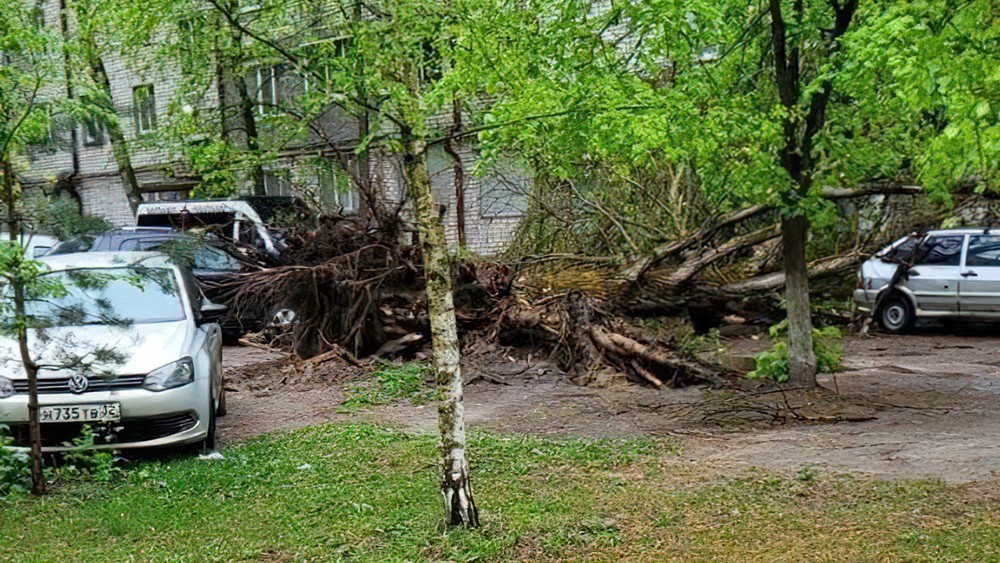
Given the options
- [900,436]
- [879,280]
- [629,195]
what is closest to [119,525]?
[900,436]

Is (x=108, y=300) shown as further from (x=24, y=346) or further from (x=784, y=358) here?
(x=784, y=358)

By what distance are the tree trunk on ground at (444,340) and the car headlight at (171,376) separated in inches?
130

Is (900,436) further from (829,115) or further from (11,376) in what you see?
(11,376)

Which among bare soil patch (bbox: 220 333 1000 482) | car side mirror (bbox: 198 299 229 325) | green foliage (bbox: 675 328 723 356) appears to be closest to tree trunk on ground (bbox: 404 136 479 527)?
bare soil patch (bbox: 220 333 1000 482)

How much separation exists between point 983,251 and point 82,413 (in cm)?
1486

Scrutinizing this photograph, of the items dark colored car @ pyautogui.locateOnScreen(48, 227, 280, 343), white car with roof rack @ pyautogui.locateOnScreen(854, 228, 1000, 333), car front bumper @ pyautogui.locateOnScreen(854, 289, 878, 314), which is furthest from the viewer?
car front bumper @ pyautogui.locateOnScreen(854, 289, 878, 314)

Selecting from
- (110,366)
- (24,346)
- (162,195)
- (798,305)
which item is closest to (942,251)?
(798,305)

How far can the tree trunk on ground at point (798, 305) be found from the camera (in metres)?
10.7

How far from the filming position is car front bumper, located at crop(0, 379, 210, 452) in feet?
25.5

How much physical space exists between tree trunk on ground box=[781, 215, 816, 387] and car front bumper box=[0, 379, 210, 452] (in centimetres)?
634

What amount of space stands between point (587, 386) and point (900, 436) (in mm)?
4319

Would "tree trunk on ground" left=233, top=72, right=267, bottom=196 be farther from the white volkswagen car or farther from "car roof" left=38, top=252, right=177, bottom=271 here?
the white volkswagen car

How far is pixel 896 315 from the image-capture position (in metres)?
17.5

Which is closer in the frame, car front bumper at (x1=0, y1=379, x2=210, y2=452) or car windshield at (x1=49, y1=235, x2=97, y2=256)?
car windshield at (x1=49, y1=235, x2=97, y2=256)
